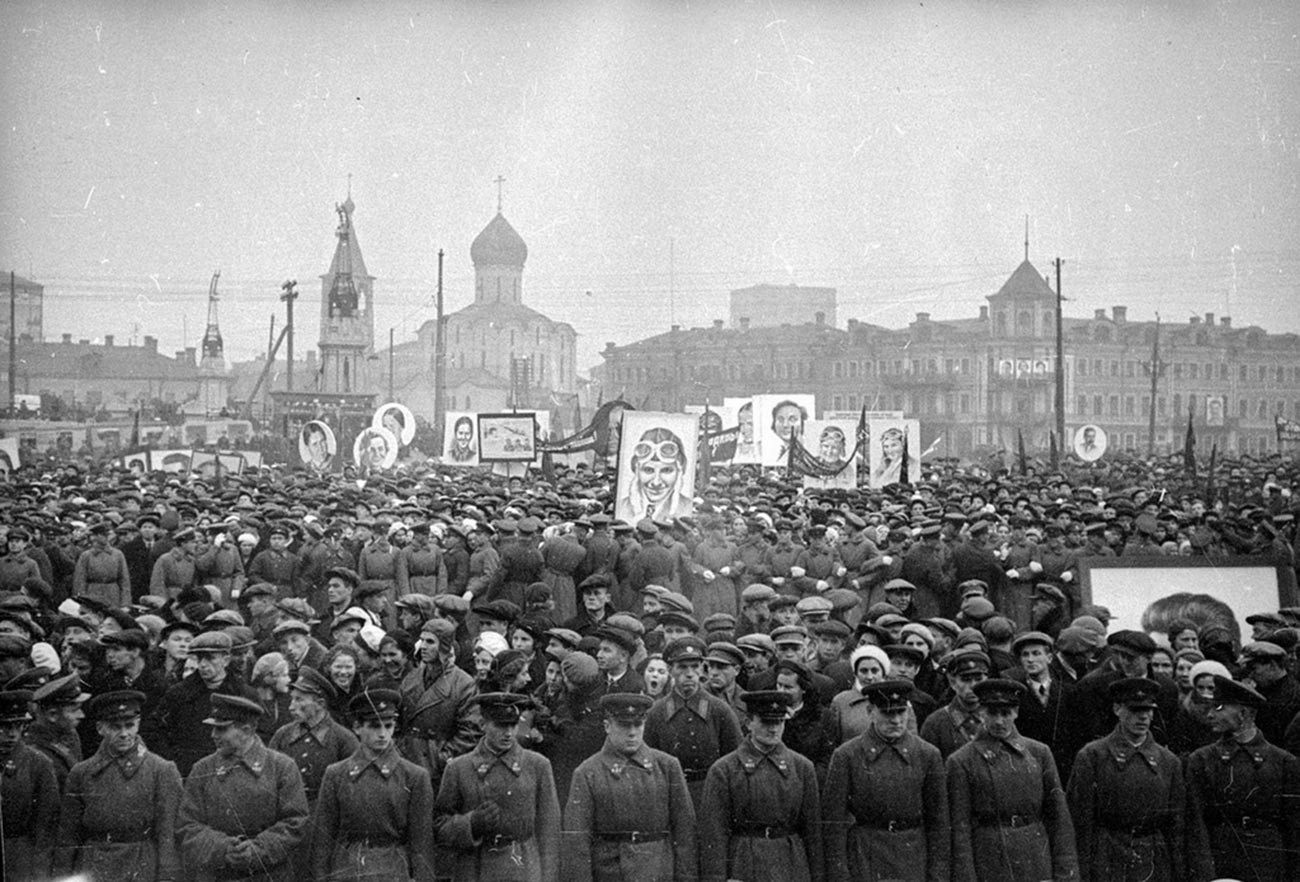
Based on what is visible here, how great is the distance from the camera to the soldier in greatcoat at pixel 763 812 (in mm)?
6355

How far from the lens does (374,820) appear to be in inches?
244

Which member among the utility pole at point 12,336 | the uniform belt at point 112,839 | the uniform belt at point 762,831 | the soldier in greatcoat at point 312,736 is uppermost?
the utility pole at point 12,336

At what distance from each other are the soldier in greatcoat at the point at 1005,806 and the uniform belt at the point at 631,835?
144cm

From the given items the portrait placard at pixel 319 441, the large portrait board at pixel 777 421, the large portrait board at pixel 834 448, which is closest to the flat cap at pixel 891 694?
the large portrait board at pixel 834 448

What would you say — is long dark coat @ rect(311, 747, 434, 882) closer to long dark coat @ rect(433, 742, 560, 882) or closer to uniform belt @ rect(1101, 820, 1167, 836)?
long dark coat @ rect(433, 742, 560, 882)

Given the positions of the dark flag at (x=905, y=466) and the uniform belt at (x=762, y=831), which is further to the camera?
the dark flag at (x=905, y=466)

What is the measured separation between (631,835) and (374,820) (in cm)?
119

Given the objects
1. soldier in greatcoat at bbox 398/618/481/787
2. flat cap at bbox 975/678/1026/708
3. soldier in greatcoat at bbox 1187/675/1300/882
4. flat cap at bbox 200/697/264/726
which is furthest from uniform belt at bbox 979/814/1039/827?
flat cap at bbox 200/697/264/726

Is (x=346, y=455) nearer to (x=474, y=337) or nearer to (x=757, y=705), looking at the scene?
(x=757, y=705)

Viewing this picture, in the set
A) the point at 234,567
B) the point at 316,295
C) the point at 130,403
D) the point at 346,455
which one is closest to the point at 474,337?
the point at 316,295

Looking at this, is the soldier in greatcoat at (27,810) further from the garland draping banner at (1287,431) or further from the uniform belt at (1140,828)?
the garland draping banner at (1287,431)

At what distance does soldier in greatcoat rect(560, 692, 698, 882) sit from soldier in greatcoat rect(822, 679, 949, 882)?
73cm

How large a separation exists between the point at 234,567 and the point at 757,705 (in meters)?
8.71

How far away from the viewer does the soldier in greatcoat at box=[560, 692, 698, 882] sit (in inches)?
252
